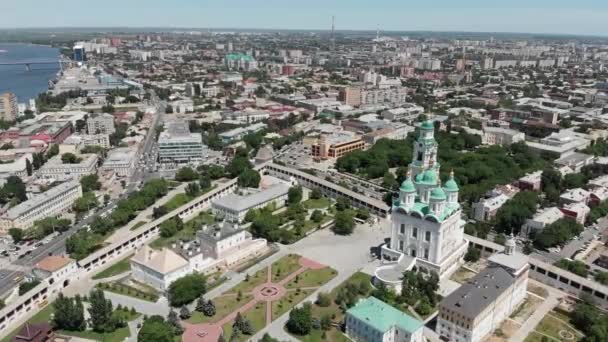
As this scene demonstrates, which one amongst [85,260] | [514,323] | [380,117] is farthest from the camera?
[380,117]

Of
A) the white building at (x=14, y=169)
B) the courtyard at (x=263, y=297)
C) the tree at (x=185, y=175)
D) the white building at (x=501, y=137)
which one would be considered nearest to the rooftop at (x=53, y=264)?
the courtyard at (x=263, y=297)

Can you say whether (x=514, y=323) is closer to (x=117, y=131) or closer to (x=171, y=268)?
(x=171, y=268)

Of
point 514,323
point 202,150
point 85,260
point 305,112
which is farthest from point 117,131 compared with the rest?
point 514,323

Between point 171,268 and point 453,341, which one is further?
point 171,268

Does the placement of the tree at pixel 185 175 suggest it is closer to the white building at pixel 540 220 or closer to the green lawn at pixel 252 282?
the green lawn at pixel 252 282

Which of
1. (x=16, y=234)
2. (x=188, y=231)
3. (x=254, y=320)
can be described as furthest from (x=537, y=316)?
(x=16, y=234)
